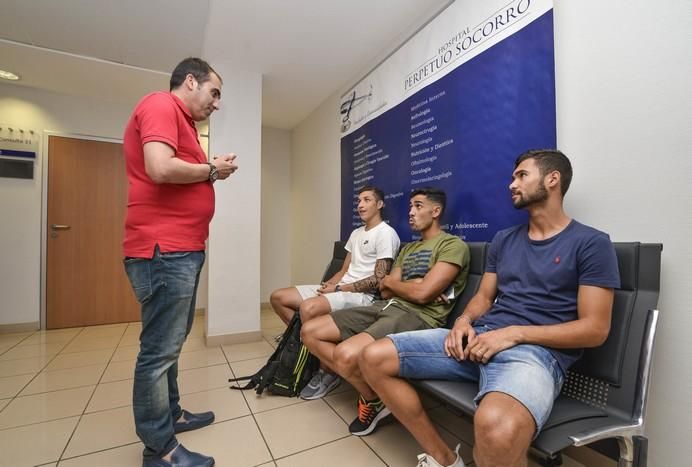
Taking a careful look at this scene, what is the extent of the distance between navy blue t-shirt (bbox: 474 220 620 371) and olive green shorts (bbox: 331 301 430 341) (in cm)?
37

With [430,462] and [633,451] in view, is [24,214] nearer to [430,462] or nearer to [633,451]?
[430,462]

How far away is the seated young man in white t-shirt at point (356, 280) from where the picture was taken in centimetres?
209

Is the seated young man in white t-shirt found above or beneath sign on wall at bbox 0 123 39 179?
beneath

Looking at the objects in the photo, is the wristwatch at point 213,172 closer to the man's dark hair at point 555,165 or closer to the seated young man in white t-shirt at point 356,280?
the seated young man in white t-shirt at point 356,280

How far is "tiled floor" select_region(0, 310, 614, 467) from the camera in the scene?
1.43 meters

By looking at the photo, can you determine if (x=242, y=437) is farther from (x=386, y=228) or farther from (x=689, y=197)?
(x=689, y=197)

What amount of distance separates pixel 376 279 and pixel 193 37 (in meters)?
2.66

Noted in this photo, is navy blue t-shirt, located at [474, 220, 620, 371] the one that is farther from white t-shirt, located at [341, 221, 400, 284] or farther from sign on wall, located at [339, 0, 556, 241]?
white t-shirt, located at [341, 221, 400, 284]

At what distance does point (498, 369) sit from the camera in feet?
3.59

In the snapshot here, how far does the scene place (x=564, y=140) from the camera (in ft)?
5.01

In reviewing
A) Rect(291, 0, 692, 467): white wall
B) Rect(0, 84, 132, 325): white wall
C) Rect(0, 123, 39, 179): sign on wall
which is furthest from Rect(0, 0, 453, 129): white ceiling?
Rect(291, 0, 692, 467): white wall

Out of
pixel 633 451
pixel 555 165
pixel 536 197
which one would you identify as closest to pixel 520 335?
pixel 633 451

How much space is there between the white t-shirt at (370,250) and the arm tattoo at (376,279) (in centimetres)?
4

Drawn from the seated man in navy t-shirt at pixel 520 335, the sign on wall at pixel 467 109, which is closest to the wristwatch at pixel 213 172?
the seated man in navy t-shirt at pixel 520 335
